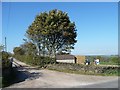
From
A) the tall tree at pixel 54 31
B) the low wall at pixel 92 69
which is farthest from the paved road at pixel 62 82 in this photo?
the tall tree at pixel 54 31

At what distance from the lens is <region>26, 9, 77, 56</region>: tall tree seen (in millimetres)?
46281

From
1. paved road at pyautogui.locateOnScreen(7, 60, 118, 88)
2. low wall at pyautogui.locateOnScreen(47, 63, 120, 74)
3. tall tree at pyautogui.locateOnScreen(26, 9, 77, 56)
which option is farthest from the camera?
tall tree at pyautogui.locateOnScreen(26, 9, 77, 56)

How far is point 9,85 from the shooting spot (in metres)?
20.7

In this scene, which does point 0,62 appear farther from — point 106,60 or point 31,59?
point 106,60

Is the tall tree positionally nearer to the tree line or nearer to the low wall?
the tree line

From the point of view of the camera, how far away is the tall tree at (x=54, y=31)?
46281 millimetres

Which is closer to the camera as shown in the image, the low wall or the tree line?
the low wall

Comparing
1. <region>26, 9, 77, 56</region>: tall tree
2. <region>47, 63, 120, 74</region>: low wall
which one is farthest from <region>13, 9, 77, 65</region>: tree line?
<region>47, 63, 120, 74</region>: low wall

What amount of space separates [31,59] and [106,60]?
2902cm

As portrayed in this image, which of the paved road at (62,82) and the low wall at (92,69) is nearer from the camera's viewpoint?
the paved road at (62,82)

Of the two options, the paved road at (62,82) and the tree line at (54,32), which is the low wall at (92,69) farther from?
the tree line at (54,32)

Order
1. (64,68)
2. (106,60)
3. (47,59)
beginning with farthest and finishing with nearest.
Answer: (106,60)
(47,59)
(64,68)

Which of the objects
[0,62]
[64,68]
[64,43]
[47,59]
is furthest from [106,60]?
[0,62]

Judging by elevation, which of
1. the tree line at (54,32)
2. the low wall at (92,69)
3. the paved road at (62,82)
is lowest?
the paved road at (62,82)
